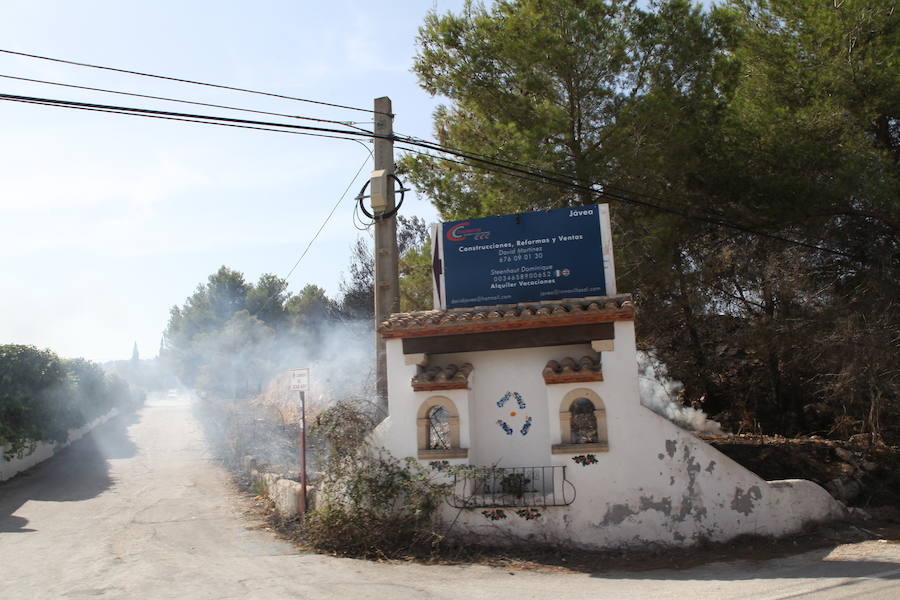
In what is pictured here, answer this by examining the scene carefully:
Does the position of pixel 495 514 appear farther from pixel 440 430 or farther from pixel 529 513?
pixel 440 430

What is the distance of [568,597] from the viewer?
22.3 feet

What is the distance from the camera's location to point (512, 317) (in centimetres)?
929

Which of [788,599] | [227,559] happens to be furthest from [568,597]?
[227,559]

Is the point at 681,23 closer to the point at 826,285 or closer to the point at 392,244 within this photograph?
the point at 826,285

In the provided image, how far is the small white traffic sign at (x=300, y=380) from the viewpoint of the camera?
991 cm

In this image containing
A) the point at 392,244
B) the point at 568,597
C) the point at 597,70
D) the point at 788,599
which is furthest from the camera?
the point at 597,70

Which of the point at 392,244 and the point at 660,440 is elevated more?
the point at 392,244

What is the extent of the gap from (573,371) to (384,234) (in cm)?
391

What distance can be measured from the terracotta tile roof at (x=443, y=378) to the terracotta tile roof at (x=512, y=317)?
518 mm

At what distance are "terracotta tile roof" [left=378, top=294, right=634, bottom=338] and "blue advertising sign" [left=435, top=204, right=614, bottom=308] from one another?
362 mm

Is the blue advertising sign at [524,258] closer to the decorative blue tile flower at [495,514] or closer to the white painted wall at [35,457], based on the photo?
the decorative blue tile flower at [495,514]

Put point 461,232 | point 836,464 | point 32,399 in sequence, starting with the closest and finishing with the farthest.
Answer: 1. point 461,232
2. point 836,464
3. point 32,399

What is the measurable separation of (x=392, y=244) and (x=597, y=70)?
21.0ft

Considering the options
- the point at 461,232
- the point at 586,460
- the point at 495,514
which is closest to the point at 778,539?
the point at 586,460
